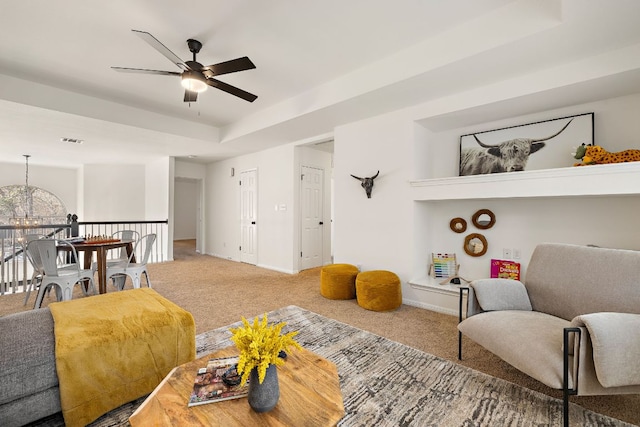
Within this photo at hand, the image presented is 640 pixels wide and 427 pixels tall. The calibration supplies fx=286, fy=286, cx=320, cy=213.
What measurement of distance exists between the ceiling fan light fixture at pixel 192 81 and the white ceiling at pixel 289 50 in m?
0.37

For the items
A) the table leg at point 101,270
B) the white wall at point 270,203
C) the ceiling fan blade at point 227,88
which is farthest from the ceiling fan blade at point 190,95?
the white wall at point 270,203

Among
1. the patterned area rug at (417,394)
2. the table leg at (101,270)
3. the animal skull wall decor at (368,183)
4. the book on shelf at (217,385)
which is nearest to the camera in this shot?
the book on shelf at (217,385)

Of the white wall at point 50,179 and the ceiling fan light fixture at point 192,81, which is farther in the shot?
the white wall at point 50,179

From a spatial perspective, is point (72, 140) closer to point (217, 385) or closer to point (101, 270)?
point (101, 270)

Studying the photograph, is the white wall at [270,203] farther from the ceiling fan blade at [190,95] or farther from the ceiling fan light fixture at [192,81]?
the ceiling fan light fixture at [192,81]

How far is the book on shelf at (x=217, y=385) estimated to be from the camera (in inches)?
46.4

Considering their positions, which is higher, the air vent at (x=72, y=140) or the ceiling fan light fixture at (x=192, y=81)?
the air vent at (x=72, y=140)

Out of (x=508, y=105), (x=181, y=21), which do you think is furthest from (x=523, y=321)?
(x=181, y=21)

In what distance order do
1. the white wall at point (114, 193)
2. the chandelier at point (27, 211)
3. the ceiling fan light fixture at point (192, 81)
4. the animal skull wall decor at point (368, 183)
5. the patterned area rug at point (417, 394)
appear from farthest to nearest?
the white wall at point (114, 193)
the chandelier at point (27, 211)
the animal skull wall decor at point (368, 183)
the ceiling fan light fixture at point (192, 81)
the patterned area rug at point (417, 394)

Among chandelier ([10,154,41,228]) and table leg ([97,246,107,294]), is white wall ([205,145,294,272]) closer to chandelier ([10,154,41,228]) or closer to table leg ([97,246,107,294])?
table leg ([97,246,107,294])

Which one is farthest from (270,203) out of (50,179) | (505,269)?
(50,179)

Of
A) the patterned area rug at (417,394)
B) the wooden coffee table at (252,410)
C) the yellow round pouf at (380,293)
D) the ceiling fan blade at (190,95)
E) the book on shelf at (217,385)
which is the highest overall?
the ceiling fan blade at (190,95)

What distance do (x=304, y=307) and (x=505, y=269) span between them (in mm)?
2391

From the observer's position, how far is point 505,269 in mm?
3301
